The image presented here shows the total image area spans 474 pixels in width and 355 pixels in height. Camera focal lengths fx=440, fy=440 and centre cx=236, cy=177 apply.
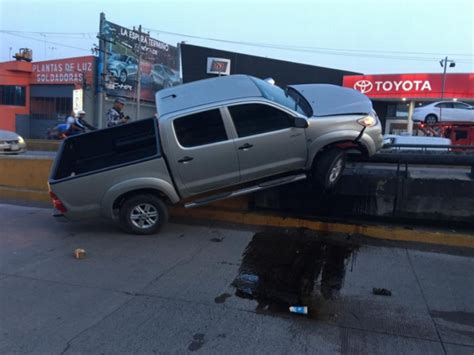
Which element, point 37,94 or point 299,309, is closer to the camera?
point 299,309

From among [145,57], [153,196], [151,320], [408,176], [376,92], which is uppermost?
[145,57]

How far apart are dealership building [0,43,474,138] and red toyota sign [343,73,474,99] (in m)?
0.07

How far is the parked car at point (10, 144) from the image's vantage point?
61.2ft

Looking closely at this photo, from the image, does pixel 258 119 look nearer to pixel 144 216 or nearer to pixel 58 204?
pixel 144 216

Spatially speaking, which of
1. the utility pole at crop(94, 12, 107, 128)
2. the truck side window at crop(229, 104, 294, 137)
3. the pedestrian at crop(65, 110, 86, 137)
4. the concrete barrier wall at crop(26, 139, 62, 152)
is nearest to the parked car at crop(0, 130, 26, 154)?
the concrete barrier wall at crop(26, 139, 62, 152)

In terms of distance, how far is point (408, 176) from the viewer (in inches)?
272

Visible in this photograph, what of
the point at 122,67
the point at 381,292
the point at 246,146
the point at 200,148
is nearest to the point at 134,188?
the point at 200,148

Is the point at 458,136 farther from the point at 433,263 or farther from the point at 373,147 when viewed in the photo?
the point at 433,263

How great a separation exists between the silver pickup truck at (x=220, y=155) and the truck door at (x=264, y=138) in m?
0.01

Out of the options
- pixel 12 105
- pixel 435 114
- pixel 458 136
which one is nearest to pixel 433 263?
pixel 458 136

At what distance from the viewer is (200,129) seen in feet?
21.0

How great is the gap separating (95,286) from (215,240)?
2.11m

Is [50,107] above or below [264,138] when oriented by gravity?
above

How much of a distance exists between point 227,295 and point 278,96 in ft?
11.7
